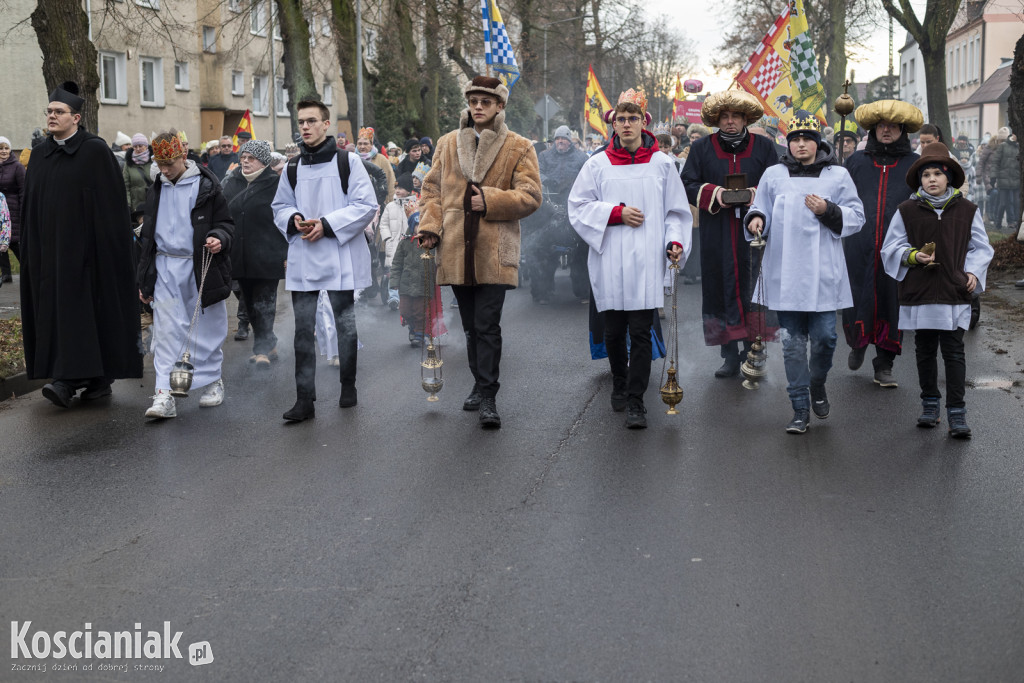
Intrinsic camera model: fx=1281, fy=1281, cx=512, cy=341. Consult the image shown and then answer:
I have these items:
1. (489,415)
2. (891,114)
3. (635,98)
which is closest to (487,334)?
(489,415)

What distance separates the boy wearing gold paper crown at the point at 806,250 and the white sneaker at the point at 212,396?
384cm

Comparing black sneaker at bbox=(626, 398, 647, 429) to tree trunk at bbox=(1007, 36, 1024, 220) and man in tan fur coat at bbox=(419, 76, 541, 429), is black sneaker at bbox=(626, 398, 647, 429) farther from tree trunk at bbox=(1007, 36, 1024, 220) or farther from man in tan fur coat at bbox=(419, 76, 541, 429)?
tree trunk at bbox=(1007, 36, 1024, 220)

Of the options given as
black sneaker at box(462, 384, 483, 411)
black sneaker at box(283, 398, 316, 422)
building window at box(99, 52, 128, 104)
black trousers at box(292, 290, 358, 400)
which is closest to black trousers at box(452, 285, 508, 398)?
black sneaker at box(462, 384, 483, 411)

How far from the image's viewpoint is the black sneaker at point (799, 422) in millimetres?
7695

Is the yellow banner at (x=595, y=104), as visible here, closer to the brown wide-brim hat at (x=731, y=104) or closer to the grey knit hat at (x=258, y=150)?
the grey knit hat at (x=258, y=150)

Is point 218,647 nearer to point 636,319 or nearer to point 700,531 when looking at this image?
point 700,531

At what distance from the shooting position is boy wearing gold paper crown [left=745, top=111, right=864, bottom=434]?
25.7 ft

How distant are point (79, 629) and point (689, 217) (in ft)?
15.3

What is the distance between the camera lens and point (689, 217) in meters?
7.96

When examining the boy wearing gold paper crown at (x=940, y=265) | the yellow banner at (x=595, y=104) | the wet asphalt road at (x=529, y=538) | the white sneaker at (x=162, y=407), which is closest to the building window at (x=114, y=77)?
the yellow banner at (x=595, y=104)

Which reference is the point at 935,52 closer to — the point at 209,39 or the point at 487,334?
the point at 487,334

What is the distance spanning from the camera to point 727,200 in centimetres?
896

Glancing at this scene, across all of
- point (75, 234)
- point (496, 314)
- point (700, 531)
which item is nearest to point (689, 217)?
point (496, 314)

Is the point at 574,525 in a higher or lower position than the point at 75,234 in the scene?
lower
